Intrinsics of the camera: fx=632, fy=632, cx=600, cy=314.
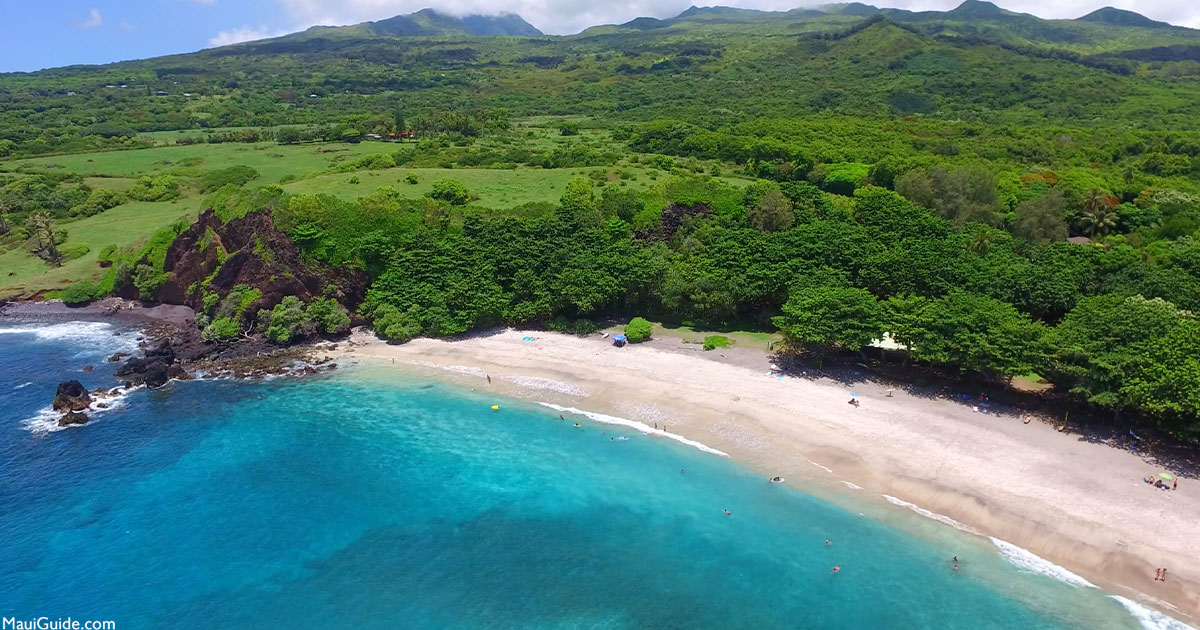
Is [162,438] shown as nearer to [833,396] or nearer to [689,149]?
[833,396]

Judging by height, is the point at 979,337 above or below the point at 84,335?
above

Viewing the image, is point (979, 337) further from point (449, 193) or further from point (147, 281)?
point (147, 281)

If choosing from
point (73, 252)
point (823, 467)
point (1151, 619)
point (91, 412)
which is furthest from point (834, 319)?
point (73, 252)

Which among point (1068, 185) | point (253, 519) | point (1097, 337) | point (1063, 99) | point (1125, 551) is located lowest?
point (253, 519)

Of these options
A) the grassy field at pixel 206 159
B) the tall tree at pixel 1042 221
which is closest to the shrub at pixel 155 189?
the grassy field at pixel 206 159

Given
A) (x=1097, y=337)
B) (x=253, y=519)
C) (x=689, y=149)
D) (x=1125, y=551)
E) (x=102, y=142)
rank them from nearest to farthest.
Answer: (x=1125, y=551) < (x=253, y=519) < (x=1097, y=337) < (x=689, y=149) < (x=102, y=142)

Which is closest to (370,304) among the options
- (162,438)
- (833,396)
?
(162,438)

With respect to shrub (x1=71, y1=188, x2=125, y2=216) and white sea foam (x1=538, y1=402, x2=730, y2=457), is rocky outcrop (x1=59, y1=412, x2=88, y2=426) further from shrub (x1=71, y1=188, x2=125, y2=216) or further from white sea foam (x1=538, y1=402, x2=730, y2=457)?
shrub (x1=71, y1=188, x2=125, y2=216)
